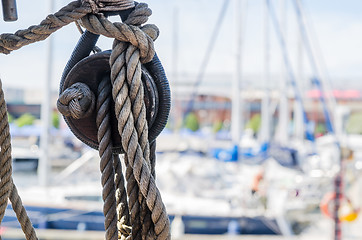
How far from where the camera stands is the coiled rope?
0.87 meters

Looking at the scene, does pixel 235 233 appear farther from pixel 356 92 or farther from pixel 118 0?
pixel 356 92

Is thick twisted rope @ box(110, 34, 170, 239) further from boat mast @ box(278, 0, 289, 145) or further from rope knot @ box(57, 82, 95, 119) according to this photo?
boat mast @ box(278, 0, 289, 145)

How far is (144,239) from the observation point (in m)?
0.92

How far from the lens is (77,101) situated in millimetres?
920

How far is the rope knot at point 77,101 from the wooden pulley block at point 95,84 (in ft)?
0.08

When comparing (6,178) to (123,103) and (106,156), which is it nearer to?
(106,156)

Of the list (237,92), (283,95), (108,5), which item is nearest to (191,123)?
(283,95)

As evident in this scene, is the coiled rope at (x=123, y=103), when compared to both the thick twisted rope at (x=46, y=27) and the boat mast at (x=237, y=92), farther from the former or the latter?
the boat mast at (x=237, y=92)

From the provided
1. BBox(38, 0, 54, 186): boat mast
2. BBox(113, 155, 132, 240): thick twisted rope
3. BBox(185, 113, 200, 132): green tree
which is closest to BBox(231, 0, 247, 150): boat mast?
BBox(38, 0, 54, 186): boat mast

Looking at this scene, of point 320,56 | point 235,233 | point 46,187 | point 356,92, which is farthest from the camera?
point 356,92

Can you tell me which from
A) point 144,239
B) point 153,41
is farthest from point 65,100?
point 144,239

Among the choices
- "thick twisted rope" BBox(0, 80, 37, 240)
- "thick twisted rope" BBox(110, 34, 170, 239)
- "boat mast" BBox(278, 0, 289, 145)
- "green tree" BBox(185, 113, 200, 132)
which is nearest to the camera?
"thick twisted rope" BBox(110, 34, 170, 239)

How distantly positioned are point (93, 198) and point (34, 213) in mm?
1367

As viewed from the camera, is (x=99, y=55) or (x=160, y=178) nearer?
(x=99, y=55)
